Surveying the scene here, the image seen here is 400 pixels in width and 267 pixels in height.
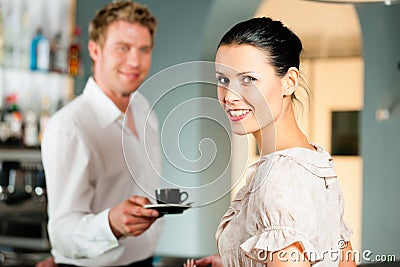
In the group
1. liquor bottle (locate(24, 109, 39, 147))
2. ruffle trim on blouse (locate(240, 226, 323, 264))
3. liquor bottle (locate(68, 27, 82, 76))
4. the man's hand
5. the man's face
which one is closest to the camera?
ruffle trim on blouse (locate(240, 226, 323, 264))

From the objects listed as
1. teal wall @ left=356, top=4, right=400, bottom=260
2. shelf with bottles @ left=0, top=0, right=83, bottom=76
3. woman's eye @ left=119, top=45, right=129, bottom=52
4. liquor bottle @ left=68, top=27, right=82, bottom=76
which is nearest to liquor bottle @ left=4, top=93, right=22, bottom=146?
shelf with bottles @ left=0, top=0, right=83, bottom=76

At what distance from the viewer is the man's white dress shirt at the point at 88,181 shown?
65.8 inches

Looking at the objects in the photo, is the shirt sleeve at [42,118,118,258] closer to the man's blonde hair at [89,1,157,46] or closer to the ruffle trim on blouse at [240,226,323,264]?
the man's blonde hair at [89,1,157,46]

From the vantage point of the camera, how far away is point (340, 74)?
3.90 meters

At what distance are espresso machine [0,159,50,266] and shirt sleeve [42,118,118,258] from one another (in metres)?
1.11

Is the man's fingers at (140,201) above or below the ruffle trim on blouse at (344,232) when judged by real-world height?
below

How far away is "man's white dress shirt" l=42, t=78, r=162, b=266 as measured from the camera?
167 cm

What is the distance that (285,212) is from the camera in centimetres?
92

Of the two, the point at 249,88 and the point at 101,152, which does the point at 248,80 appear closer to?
the point at 249,88

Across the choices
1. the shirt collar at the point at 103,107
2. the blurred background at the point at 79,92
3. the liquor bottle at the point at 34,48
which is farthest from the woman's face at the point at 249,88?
the liquor bottle at the point at 34,48

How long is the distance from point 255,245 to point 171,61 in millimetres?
2010

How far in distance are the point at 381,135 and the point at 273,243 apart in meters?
2.20

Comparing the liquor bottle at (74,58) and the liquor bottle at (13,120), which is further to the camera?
the liquor bottle at (74,58)

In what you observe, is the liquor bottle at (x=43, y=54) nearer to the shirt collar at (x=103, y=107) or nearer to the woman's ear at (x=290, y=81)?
the shirt collar at (x=103, y=107)
